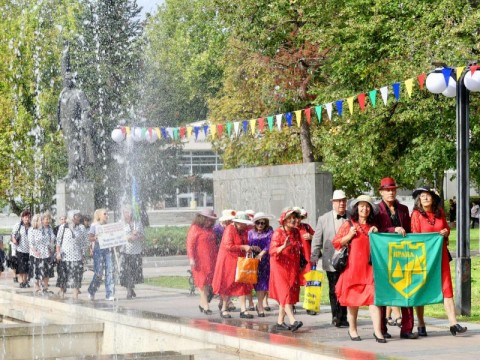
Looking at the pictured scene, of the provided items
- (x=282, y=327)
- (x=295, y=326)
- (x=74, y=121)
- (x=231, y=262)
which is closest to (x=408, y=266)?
(x=295, y=326)

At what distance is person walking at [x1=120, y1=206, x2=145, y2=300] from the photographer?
20328mm

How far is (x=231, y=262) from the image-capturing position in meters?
16.5

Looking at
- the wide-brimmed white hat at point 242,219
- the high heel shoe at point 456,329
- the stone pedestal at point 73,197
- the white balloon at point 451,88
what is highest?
the white balloon at point 451,88

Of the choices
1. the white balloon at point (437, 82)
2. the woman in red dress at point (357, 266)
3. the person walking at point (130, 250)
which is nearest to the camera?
the woman in red dress at point (357, 266)

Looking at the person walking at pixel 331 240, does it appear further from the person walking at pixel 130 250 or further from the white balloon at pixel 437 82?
the person walking at pixel 130 250

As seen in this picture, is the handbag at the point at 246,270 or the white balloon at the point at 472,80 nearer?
the white balloon at the point at 472,80

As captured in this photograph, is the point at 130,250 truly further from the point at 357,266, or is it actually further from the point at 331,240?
the point at 357,266

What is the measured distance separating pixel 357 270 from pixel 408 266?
68 cm

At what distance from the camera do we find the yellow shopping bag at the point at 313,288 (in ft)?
49.0

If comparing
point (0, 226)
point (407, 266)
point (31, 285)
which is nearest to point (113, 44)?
point (0, 226)

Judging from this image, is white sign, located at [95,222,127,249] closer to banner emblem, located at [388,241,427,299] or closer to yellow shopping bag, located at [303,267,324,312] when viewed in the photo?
yellow shopping bag, located at [303,267,324,312]

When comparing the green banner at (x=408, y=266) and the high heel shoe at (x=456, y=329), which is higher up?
the green banner at (x=408, y=266)

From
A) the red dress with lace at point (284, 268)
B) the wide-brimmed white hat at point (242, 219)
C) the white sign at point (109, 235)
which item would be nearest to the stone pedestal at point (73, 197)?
the white sign at point (109, 235)

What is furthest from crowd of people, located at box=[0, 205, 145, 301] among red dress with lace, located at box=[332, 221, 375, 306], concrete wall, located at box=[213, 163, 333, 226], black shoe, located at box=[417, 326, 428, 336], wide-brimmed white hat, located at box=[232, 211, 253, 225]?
black shoe, located at box=[417, 326, 428, 336]
